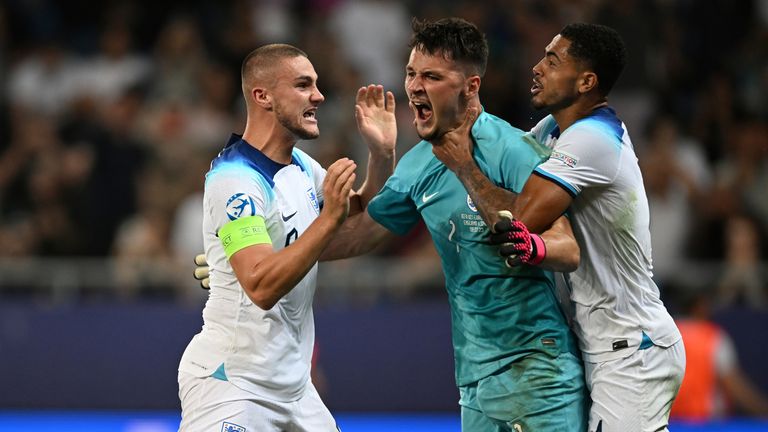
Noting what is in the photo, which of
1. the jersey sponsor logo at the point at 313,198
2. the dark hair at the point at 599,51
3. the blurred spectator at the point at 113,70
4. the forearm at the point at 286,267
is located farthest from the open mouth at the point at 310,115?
the blurred spectator at the point at 113,70

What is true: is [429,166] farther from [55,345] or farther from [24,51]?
[24,51]

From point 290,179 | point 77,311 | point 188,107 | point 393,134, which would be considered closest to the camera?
point 290,179

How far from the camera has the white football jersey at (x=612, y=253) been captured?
5.79 m

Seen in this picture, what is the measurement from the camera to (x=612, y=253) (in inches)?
230

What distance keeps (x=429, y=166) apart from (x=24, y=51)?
9494mm

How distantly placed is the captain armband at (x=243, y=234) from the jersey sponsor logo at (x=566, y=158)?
1.38 metres

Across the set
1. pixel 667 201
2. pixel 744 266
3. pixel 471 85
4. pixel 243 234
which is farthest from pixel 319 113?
pixel 243 234

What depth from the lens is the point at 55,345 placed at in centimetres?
1255

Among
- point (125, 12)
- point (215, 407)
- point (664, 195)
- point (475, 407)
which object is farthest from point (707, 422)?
point (125, 12)

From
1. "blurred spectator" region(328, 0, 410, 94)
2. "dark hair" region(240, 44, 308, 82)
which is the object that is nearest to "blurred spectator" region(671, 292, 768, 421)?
"blurred spectator" region(328, 0, 410, 94)

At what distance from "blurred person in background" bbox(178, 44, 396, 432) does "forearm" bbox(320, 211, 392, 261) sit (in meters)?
0.34

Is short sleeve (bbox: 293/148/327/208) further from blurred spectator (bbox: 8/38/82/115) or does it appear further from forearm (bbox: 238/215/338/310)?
blurred spectator (bbox: 8/38/82/115)

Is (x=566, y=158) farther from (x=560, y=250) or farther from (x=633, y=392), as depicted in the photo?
(x=633, y=392)

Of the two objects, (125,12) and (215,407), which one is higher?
(125,12)
